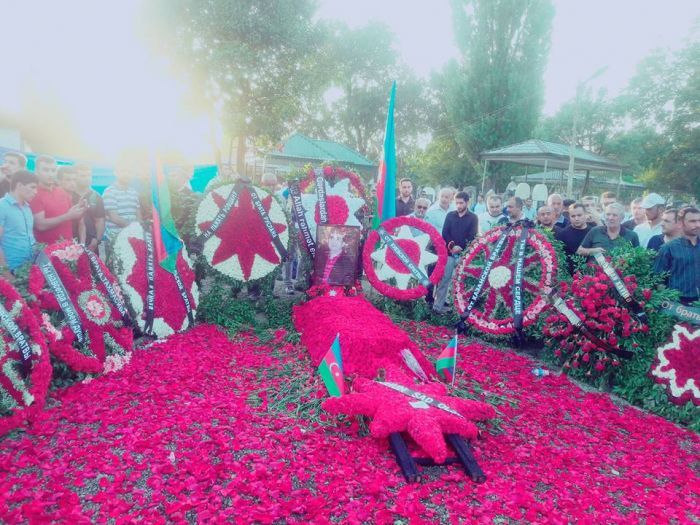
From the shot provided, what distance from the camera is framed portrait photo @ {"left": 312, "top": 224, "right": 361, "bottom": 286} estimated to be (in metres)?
6.98

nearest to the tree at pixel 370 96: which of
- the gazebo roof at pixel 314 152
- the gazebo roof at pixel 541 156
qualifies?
the gazebo roof at pixel 314 152

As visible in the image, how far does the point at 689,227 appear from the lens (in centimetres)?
502

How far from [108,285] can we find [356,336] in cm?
268

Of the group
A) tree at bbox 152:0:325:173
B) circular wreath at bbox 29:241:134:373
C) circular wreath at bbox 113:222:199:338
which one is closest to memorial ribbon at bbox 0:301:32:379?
circular wreath at bbox 29:241:134:373

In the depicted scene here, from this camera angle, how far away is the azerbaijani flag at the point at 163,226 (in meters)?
5.71

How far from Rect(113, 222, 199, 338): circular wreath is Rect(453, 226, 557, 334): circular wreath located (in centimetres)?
365

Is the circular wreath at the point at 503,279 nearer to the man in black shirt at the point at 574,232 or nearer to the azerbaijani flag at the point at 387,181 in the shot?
the man in black shirt at the point at 574,232

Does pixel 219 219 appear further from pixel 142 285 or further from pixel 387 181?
pixel 387 181

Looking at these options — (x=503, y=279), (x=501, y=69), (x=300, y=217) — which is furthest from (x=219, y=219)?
(x=501, y=69)

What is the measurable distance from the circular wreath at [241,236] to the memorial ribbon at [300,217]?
0.93 ft

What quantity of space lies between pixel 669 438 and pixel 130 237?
591 centimetres

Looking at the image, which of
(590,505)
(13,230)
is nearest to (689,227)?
(590,505)

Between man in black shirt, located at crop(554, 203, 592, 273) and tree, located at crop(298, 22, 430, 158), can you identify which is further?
tree, located at crop(298, 22, 430, 158)

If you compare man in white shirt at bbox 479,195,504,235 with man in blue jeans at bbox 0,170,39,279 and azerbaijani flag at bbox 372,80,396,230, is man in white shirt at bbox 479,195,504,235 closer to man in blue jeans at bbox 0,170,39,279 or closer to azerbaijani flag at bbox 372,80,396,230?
azerbaijani flag at bbox 372,80,396,230
